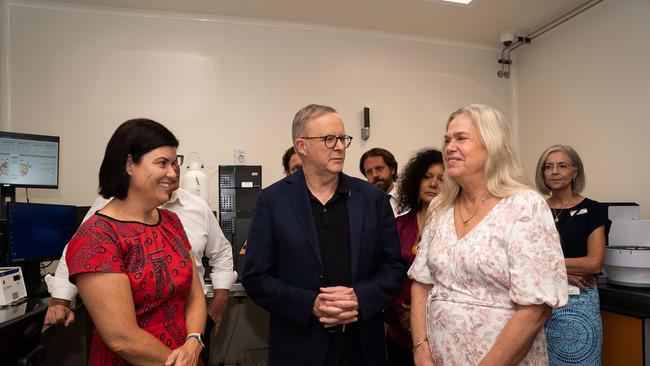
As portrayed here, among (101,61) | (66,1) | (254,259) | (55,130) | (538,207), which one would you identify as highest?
(66,1)

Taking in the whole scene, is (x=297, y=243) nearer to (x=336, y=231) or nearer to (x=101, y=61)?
(x=336, y=231)

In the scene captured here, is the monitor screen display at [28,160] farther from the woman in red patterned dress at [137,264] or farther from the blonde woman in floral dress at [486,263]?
the blonde woman in floral dress at [486,263]

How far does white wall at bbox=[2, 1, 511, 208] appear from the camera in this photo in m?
3.35

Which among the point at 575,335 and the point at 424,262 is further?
the point at 575,335

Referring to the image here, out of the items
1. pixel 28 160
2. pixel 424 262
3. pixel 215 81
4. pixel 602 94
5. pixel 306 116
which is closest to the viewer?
pixel 424 262

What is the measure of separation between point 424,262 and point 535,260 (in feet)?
1.31

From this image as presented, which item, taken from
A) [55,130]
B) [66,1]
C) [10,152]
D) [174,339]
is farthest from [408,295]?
[66,1]

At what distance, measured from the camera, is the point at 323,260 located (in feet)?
4.91

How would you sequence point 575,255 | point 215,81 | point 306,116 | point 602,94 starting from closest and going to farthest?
point 306,116 → point 575,255 → point 602,94 → point 215,81

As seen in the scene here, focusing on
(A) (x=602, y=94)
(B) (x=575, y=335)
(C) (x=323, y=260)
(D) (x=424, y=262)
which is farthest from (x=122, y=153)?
(A) (x=602, y=94)

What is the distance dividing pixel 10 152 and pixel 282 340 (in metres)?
2.15

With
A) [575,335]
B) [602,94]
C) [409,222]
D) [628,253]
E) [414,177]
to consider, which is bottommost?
[575,335]

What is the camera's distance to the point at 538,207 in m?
1.20

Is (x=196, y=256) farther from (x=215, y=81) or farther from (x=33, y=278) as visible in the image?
(x=215, y=81)
